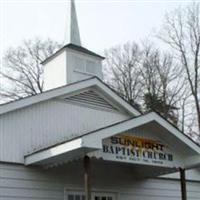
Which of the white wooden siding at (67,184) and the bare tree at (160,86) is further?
the bare tree at (160,86)

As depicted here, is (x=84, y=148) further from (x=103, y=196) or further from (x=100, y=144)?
(x=103, y=196)

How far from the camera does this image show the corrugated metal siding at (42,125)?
13.7 metres

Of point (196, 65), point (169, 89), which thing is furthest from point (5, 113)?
Result: point (169, 89)

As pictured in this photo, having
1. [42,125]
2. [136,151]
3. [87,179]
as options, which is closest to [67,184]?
[42,125]

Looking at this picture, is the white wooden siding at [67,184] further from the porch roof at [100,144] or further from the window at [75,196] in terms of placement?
the porch roof at [100,144]

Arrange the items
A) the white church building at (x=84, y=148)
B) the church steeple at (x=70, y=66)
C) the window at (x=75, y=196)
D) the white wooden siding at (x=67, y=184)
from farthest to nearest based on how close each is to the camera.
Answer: the church steeple at (x=70, y=66)
the window at (x=75, y=196)
the white wooden siding at (x=67, y=184)
the white church building at (x=84, y=148)

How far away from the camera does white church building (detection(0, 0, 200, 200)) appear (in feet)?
43.6

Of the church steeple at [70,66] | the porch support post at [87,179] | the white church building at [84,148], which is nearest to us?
the porch support post at [87,179]

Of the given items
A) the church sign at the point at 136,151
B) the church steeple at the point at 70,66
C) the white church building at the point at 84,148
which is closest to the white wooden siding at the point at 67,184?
the white church building at the point at 84,148

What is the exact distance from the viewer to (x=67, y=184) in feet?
48.4

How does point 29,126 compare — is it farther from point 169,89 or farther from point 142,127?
point 169,89

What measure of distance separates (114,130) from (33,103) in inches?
115

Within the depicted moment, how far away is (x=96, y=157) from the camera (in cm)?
1293

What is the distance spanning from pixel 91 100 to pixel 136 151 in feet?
10.3
